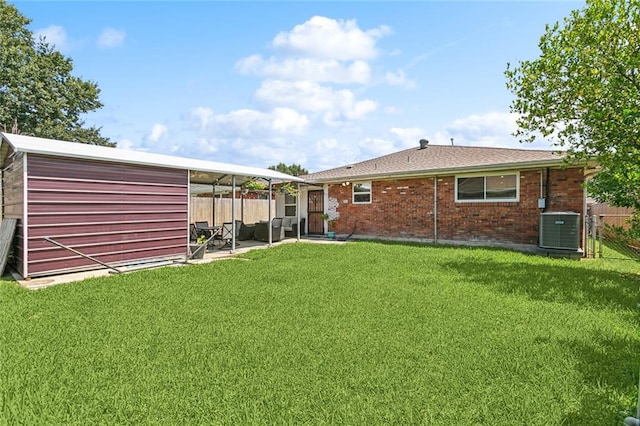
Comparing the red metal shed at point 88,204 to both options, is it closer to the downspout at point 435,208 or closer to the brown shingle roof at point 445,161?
the brown shingle roof at point 445,161

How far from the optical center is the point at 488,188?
1124 centimetres

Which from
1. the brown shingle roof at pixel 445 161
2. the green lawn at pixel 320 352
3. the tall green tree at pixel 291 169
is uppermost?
the tall green tree at pixel 291 169

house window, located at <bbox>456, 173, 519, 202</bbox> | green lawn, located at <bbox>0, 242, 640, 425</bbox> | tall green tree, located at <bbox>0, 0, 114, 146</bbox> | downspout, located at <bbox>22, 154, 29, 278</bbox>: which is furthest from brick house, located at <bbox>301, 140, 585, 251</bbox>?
tall green tree, located at <bbox>0, 0, 114, 146</bbox>

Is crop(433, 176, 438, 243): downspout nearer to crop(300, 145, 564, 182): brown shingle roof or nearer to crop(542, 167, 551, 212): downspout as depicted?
crop(300, 145, 564, 182): brown shingle roof

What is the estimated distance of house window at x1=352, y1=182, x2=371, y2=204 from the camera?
14.0m

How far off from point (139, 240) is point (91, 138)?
22.8 meters

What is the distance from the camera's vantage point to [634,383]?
8.86 ft

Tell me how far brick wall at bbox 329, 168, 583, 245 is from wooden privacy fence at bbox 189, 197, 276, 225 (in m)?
4.61

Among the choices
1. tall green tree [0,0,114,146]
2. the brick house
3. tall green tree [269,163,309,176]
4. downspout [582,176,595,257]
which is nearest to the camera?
downspout [582,176,595,257]

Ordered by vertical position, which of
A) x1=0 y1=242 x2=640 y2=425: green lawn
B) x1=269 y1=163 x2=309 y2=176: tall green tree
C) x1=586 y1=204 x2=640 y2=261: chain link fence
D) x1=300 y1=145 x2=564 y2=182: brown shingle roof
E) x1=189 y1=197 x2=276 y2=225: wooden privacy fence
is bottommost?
x1=0 y1=242 x2=640 y2=425: green lawn

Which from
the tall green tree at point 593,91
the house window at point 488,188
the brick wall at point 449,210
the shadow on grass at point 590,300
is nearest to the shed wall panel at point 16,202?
the shadow on grass at point 590,300

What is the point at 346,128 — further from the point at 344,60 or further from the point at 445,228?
the point at 445,228

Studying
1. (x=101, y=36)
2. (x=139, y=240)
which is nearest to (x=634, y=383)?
(x=139, y=240)

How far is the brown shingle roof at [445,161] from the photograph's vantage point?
1044 cm
